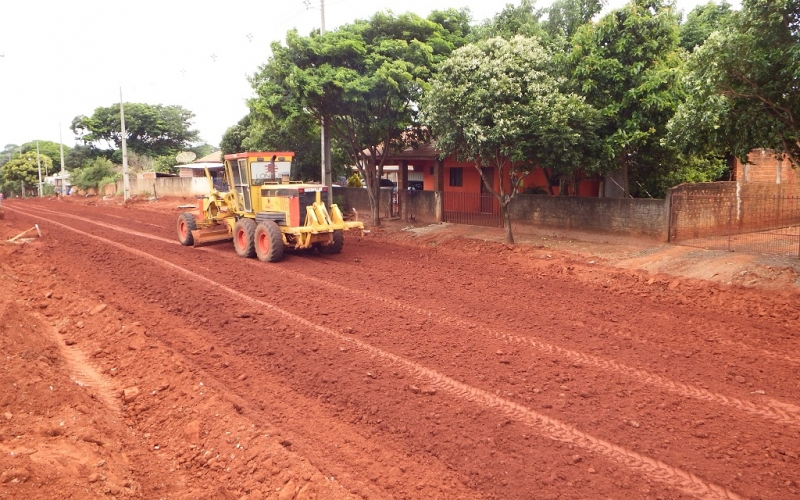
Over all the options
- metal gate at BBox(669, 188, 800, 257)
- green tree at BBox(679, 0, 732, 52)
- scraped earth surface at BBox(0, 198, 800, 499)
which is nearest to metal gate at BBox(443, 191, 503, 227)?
metal gate at BBox(669, 188, 800, 257)

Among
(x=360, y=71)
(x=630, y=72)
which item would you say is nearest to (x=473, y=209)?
(x=360, y=71)

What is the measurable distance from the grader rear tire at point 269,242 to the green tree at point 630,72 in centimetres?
848

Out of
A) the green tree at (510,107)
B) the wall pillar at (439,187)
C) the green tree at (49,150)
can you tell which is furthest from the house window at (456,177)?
the green tree at (49,150)

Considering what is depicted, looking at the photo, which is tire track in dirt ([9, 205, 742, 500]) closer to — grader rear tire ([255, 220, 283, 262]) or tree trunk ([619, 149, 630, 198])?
grader rear tire ([255, 220, 283, 262])

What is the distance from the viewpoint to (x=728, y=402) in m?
5.75

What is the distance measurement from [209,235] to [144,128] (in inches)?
1663

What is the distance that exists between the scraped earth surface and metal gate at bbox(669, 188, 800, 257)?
2662 mm

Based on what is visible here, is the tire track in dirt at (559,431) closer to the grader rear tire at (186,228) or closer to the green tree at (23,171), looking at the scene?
the grader rear tire at (186,228)

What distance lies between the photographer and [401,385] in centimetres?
622

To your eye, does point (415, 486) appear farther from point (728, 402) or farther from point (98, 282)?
point (98, 282)

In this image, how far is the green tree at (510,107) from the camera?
13.8m

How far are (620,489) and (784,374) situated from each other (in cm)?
349

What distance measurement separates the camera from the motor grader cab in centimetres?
1362

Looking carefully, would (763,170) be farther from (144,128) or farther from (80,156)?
(80,156)
